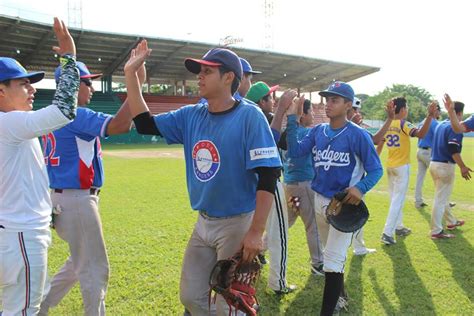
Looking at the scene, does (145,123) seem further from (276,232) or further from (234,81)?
(276,232)

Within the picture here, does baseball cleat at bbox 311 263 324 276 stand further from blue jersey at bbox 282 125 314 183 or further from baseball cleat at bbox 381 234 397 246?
baseball cleat at bbox 381 234 397 246

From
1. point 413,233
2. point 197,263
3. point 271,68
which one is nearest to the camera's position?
point 197,263

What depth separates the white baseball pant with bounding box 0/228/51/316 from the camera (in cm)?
239

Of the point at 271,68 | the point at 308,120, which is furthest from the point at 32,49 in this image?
the point at 308,120

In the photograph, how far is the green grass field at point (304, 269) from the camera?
3828mm

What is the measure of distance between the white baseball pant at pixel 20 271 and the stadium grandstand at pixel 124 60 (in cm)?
2881

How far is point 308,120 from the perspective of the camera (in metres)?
5.05

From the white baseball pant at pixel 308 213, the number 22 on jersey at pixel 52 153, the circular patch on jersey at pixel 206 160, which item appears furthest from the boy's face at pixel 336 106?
the number 22 on jersey at pixel 52 153

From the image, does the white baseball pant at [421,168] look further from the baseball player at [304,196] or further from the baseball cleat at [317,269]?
the baseball cleat at [317,269]

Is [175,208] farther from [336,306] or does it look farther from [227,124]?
[227,124]

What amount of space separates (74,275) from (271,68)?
133 ft

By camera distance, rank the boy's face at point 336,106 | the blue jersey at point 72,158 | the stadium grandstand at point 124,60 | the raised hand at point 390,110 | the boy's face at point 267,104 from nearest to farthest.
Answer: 1. the blue jersey at point 72,158
2. the boy's face at point 336,106
3. the boy's face at point 267,104
4. the raised hand at point 390,110
5. the stadium grandstand at point 124,60

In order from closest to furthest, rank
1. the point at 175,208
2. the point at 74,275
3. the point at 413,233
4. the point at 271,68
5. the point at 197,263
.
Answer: the point at 197,263 < the point at 74,275 < the point at 413,233 < the point at 175,208 < the point at 271,68

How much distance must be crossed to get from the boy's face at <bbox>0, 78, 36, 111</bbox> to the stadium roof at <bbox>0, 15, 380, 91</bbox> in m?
28.3
